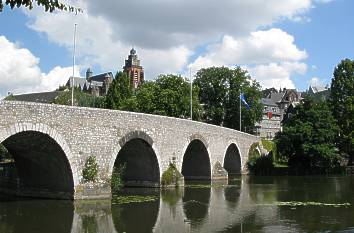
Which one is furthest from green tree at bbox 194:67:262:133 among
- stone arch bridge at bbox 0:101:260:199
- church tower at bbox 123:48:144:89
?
church tower at bbox 123:48:144:89

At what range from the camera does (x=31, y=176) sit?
23.2m

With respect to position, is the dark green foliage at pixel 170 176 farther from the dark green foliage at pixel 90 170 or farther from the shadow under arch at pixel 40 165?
the shadow under arch at pixel 40 165

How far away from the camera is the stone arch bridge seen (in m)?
A: 19.6

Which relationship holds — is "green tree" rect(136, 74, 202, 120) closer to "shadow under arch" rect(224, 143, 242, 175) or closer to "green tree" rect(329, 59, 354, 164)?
"shadow under arch" rect(224, 143, 242, 175)

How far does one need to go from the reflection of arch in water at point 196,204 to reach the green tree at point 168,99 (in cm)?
2365

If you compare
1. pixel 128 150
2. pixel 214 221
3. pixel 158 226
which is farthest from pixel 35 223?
pixel 128 150

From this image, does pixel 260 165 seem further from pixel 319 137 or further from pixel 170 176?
pixel 170 176

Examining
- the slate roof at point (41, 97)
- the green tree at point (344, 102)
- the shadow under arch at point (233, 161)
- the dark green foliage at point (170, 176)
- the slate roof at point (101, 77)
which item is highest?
the slate roof at point (101, 77)

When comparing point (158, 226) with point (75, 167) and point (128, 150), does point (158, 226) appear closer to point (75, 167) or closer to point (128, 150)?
point (75, 167)

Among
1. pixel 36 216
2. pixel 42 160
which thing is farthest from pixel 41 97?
pixel 36 216

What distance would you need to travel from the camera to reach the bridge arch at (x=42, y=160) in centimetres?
1964

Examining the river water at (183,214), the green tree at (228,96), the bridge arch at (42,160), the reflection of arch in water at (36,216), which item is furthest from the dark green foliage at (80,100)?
the reflection of arch in water at (36,216)

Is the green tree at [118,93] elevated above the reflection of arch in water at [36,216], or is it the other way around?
the green tree at [118,93]

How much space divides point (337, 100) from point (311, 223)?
39167 mm
